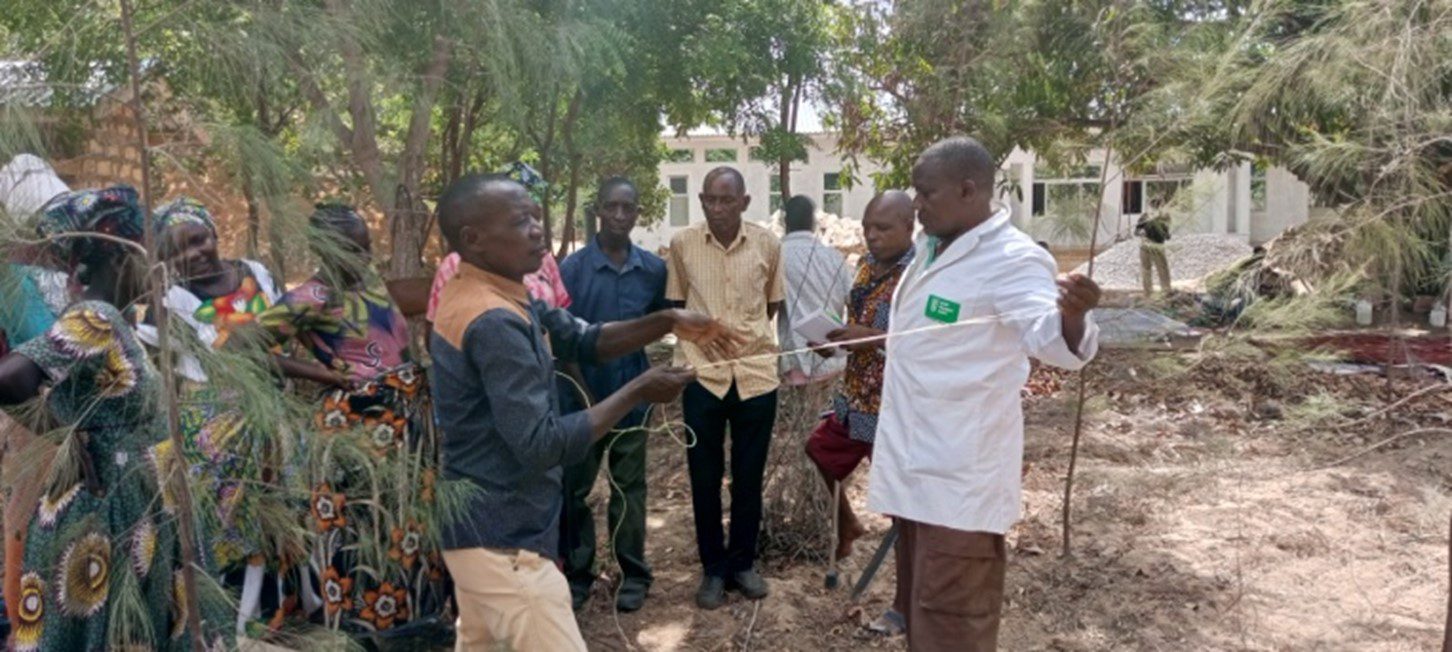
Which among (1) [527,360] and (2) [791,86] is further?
(2) [791,86]

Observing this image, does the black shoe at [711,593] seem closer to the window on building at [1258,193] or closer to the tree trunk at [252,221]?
the tree trunk at [252,221]

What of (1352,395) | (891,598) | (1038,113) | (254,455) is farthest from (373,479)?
(1038,113)

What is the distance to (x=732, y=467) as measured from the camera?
4.32m

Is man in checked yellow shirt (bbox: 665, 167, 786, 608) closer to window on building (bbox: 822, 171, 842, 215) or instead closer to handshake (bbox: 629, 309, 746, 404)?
handshake (bbox: 629, 309, 746, 404)

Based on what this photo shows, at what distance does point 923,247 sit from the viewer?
3.10m

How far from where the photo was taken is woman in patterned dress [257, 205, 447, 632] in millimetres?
3092

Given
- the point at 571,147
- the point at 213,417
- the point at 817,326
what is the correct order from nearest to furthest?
the point at 213,417 < the point at 817,326 < the point at 571,147

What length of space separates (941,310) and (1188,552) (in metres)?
2.57

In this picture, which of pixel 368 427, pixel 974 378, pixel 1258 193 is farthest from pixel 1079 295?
pixel 1258 193

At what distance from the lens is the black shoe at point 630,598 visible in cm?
420

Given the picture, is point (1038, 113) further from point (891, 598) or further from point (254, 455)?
point (254, 455)

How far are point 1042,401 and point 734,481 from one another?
14.4 feet

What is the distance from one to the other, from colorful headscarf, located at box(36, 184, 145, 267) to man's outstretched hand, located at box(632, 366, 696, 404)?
111 cm

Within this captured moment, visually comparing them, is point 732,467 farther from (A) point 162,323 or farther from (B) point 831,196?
(B) point 831,196
